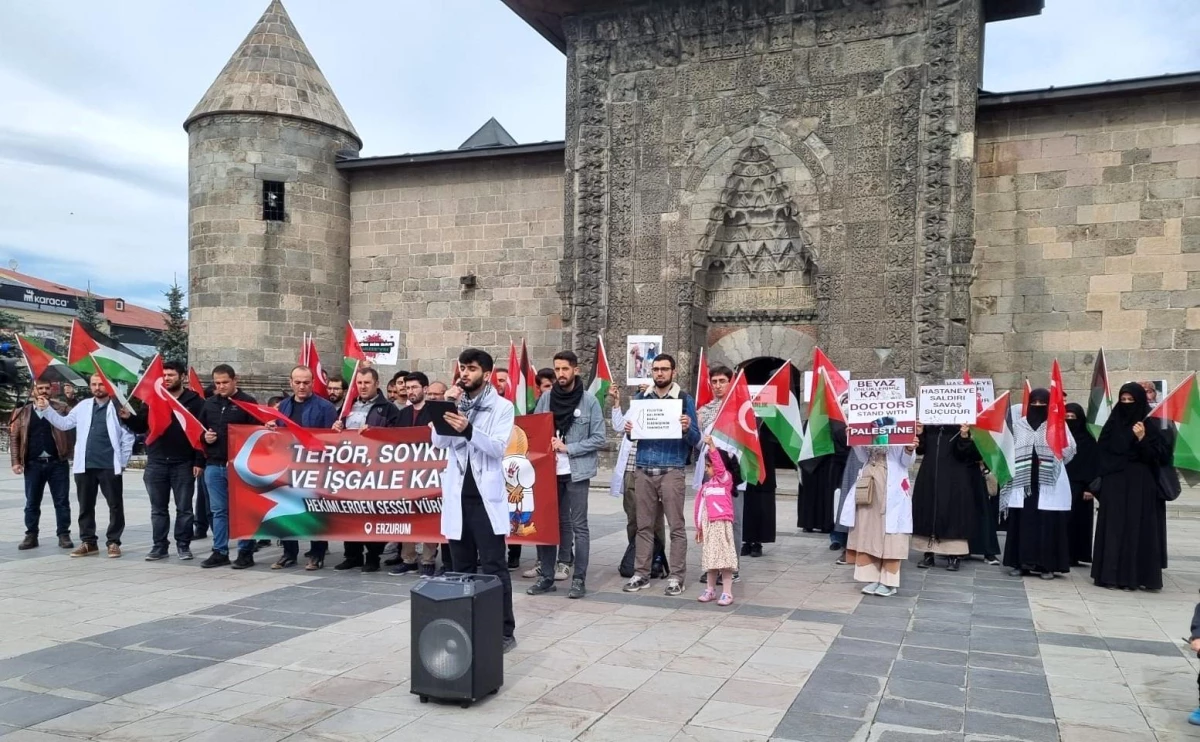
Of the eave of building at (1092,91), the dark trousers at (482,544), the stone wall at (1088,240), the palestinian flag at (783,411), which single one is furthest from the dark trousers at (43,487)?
the eave of building at (1092,91)

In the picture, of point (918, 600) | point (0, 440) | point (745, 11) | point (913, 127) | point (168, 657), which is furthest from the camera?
point (0, 440)

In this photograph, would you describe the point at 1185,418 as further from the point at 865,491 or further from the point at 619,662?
the point at 619,662

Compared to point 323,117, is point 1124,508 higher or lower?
lower

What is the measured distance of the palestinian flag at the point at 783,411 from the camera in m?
9.03

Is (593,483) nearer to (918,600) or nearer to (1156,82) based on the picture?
(918,600)

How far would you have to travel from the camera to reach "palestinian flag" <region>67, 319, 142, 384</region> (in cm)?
950

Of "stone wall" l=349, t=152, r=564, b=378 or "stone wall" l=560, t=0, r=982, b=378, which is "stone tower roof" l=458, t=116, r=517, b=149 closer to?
"stone wall" l=349, t=152, r=564, b=378

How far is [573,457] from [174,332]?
3070 cm

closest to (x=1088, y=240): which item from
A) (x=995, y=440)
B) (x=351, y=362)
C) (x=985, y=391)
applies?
(x=985, y=391)

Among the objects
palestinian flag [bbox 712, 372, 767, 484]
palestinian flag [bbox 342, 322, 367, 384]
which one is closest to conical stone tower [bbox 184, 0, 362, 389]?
palestinian flag [bbox 342, 322, 367, 384]

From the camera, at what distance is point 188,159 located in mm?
19984

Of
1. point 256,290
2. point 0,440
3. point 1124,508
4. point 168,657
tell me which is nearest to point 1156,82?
point 1124,508

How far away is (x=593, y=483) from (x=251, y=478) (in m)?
8.99

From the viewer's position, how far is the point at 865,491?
7.92 metres
